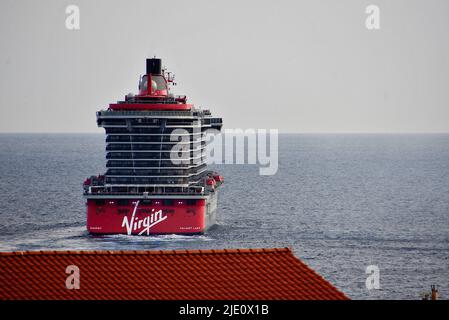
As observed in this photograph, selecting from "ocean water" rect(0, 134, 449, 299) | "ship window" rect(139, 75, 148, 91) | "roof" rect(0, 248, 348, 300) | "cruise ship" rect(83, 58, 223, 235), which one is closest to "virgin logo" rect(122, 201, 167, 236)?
"cruise ship" rect(83, 58, 223, 235)

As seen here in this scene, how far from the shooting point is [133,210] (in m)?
86.2

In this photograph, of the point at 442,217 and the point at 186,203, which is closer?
the point at 186,203

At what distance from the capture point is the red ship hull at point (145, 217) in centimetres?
8544

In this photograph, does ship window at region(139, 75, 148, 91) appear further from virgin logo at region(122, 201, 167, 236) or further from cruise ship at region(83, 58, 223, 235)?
virgin logo at region(122, 201, 167, 236)

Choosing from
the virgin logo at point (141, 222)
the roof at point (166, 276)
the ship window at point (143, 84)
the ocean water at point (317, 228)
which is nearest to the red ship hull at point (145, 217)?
the virgin logo at point (141, 222)

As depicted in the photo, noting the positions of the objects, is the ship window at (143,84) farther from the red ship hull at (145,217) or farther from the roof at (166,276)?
the roof at (166,276)

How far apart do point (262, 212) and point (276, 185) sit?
5226cm

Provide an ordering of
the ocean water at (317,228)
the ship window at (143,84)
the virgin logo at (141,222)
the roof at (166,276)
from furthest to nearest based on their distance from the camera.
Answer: the ship window at (143,84) → the virgin logo at (141,222) → the ocean water at (317,228) → the roof at (166,276)

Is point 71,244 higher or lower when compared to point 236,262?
lower

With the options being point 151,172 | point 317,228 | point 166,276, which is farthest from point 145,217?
point 166,276

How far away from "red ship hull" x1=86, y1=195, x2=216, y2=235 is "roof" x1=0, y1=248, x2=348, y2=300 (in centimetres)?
5456
